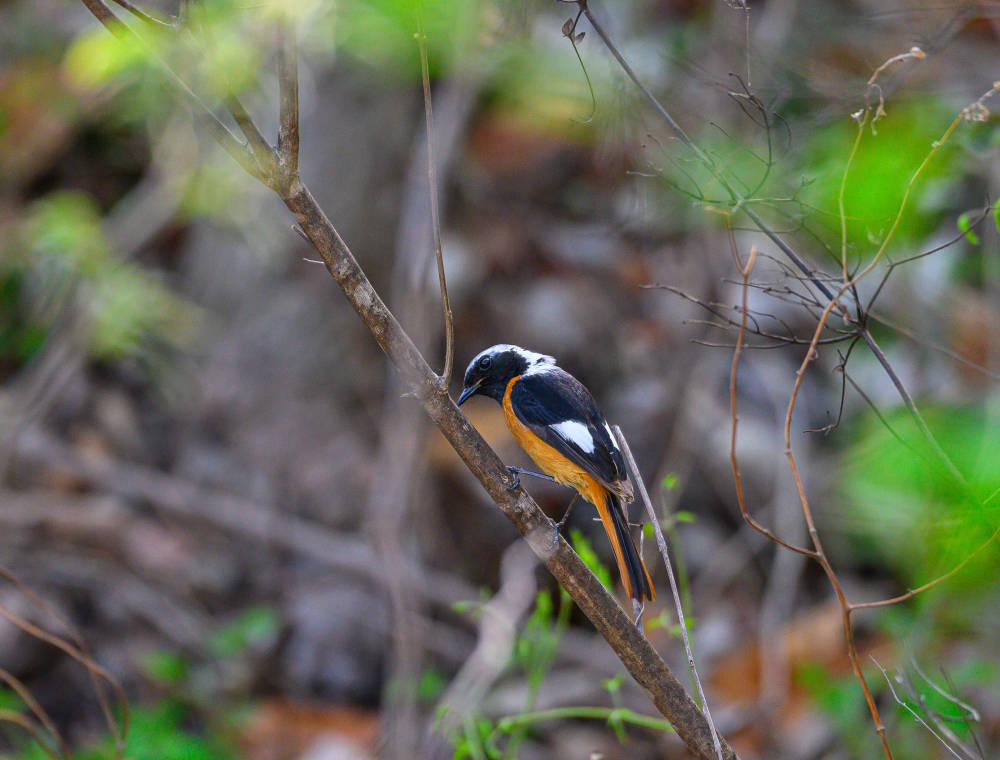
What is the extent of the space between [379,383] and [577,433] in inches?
142

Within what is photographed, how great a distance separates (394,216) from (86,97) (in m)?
2.33

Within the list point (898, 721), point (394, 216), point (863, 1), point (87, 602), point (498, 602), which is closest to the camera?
point (498, 602)

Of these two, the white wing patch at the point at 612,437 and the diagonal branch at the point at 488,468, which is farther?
the white wing patch at the point at 612,437

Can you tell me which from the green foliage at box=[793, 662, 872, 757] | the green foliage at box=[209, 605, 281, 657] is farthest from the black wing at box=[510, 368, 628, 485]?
the green foliage at box=[209, 605, 281, 657]

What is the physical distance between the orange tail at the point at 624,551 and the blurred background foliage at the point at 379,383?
919 mm

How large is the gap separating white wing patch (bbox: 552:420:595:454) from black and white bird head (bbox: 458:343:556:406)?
244 millimetres

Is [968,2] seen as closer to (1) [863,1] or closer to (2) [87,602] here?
(2) [87,602]

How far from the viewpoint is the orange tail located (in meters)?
2.05

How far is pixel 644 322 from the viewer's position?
649 cm

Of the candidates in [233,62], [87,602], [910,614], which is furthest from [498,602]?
[87,602]

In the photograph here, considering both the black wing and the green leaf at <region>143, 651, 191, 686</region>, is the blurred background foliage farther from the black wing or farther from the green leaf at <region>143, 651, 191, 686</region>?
the black wing

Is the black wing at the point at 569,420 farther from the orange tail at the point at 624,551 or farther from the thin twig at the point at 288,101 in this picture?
the thin twig at the point at 288,101

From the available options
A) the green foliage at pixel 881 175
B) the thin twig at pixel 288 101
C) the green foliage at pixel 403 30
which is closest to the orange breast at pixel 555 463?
the green foliage at pixel 881 175

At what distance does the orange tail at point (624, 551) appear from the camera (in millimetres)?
2051
